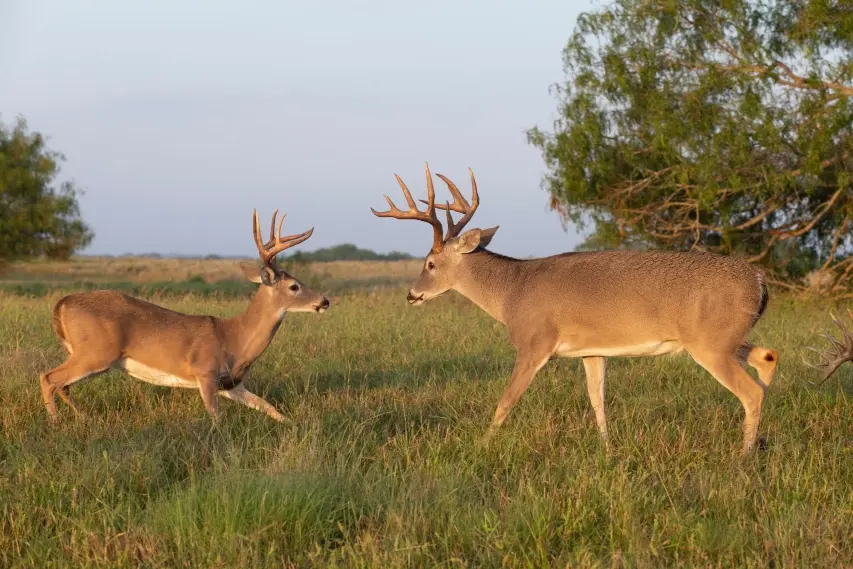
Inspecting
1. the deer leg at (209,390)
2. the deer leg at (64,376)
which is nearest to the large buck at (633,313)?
the deer leg at (209,390)

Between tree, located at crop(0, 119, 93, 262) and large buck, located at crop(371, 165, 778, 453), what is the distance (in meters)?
27.4

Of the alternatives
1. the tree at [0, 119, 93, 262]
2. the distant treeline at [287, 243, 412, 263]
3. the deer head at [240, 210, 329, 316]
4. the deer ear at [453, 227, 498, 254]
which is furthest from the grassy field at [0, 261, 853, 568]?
the distant treeline at [287, 243, 412, 263]

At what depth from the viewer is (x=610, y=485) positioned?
520cm

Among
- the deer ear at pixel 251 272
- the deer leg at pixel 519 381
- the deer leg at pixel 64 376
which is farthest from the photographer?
the deer ear at pixel 251 272

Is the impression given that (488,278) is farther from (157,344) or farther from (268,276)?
(157,344)

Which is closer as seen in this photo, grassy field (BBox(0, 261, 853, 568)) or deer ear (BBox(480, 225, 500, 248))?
grassy field (BBox(0, 261, 853, 568))

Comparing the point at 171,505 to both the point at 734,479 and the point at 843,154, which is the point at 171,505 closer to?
the point at 734,479

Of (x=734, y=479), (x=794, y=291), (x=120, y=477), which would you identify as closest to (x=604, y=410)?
(x=734, y=479)

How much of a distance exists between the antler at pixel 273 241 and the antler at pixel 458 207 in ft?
4.35

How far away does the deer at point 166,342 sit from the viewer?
7.11 meters

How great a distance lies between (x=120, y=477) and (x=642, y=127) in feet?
44.2

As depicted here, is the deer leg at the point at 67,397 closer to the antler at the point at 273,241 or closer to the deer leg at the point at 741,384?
the antler at the point at 273,241

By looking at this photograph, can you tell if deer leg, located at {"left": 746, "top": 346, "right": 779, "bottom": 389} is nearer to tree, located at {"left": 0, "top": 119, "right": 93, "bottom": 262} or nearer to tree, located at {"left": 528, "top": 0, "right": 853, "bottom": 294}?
tree, located at {"left": 528, "top": 0, "right": 853, "bottom": 294}

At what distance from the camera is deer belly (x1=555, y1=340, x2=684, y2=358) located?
6.85 meters
